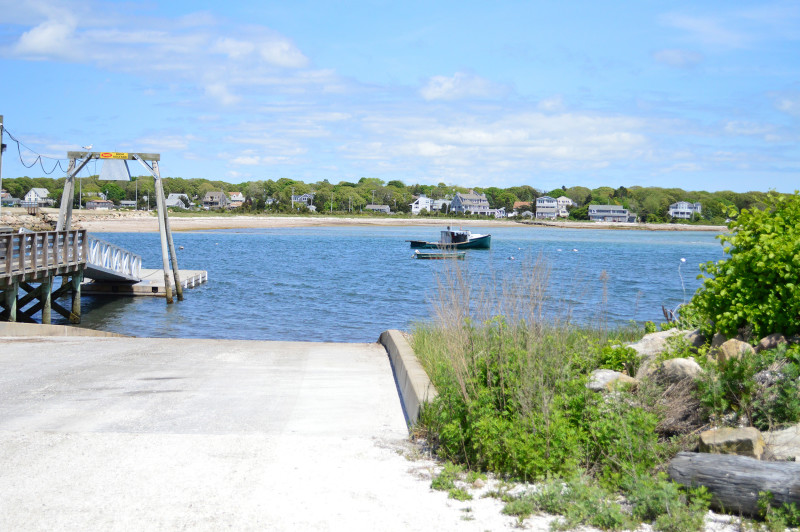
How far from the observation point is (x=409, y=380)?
7992 millimetres

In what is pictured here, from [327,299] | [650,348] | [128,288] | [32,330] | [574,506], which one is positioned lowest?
[327,299]

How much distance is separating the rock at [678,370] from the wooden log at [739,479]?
1.62m

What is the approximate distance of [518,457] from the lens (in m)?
5.32

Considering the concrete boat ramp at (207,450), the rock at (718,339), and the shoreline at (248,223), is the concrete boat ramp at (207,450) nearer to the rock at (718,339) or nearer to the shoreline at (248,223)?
the rock at (718,339)

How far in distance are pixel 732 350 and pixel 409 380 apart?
328 centimetres

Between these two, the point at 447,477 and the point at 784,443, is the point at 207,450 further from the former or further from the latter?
the point at 784,443

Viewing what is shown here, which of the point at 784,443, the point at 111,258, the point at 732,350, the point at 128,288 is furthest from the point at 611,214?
the point at 784,443

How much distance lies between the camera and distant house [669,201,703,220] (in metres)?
195

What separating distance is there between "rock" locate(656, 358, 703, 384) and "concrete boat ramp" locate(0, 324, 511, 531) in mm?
2430

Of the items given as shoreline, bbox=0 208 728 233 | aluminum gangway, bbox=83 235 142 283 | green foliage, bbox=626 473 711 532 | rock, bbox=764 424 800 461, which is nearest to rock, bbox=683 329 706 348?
rock, bbox=764 424 800 461

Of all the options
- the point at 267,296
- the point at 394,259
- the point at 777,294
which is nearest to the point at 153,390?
the point at 777,294

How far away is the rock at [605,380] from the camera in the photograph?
657 cm

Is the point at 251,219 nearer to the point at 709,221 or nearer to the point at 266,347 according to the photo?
the point at 709,221

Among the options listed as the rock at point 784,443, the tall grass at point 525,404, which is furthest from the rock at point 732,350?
the tall grass at point 525,404
